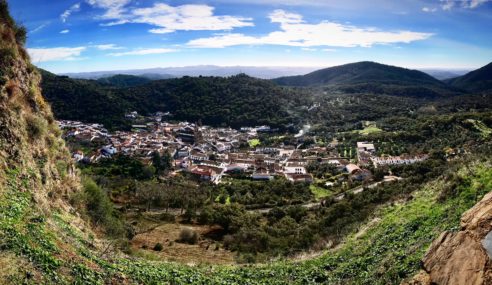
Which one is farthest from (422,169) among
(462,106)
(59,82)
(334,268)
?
(59,82)

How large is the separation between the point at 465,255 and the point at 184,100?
12652 cm

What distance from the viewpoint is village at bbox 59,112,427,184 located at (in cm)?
5838

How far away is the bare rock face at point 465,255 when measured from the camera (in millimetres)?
7246

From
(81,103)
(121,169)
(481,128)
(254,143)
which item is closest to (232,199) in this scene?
(121,169)

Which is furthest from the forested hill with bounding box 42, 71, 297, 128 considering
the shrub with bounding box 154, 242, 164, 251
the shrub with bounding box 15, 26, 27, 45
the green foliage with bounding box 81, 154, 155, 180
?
the shrub with bounding box 15, 26, 27, 45

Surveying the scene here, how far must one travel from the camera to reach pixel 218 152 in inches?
3150

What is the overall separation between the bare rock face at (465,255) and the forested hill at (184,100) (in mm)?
96896

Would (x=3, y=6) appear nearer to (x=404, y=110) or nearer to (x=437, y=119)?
(x=437, y=119)

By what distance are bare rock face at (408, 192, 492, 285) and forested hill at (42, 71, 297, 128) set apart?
96896 millimetres

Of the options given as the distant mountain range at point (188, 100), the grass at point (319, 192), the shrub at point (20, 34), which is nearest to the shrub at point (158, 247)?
the shrub at point (20, 34)

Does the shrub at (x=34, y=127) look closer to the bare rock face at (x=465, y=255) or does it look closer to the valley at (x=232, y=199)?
the valley at (x=232, y=199)

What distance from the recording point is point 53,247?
9.05 metres

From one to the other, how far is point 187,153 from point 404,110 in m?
77.0

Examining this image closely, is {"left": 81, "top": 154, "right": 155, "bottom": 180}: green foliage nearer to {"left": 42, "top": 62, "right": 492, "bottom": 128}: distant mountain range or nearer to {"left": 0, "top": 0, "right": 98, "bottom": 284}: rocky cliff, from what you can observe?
{"left": 0, "top": 0, "right": 98, "bottom": 284}: rocky cliff
